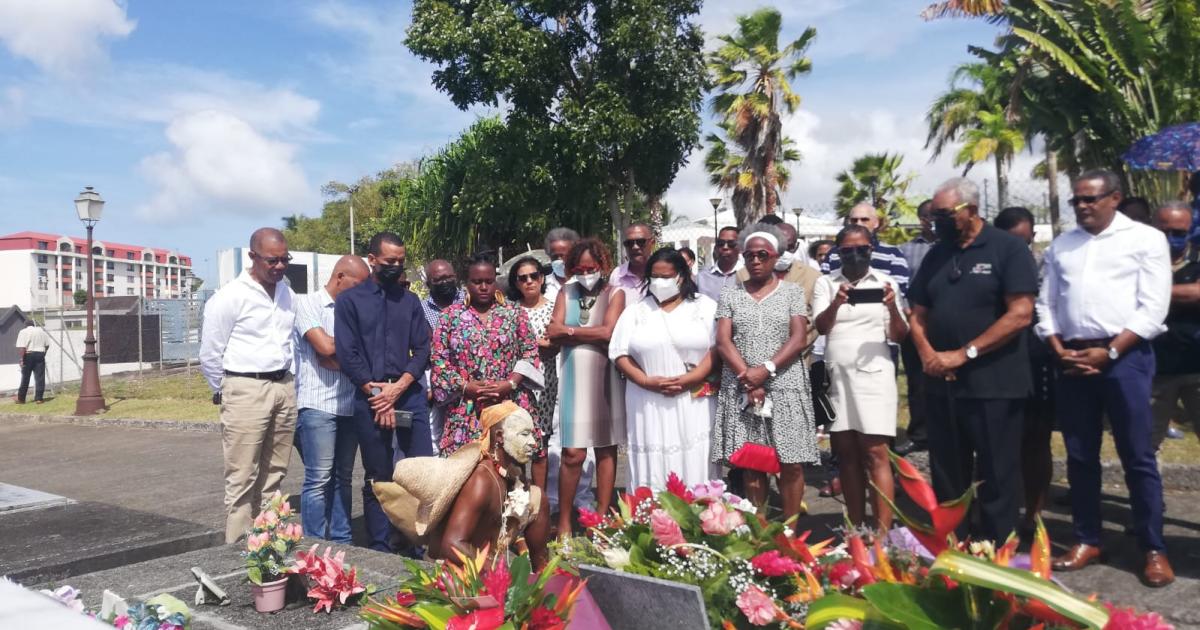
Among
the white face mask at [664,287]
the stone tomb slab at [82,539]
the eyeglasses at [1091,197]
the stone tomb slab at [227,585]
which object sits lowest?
the stone tomb slab at [227,585]

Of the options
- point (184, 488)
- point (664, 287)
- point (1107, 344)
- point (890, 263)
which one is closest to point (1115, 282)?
point (1107, 344)

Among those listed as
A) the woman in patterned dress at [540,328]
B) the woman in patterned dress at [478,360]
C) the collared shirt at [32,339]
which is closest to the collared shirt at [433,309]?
the woman in patterned dress at [540,328]

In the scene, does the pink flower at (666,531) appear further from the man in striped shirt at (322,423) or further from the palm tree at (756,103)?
the palm tree at (756,103)

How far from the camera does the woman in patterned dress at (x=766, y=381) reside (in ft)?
15.6

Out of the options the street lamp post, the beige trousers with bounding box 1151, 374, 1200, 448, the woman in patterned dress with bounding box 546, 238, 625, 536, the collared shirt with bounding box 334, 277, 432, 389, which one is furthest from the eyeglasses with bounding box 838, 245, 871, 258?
the street lamp post

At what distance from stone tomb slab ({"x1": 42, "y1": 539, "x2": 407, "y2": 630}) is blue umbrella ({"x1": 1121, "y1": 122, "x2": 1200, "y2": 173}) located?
713 centimetres

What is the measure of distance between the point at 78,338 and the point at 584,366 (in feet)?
72.8

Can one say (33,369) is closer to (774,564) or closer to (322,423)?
(322,423)

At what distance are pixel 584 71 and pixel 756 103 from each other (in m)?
5.57

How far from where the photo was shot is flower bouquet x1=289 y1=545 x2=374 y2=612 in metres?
2.66

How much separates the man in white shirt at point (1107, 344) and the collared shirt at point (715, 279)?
2.06 metres

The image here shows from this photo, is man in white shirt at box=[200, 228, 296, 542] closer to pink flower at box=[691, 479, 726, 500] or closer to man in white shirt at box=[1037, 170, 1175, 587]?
pink flower at box=[691, 479, 726, 500]

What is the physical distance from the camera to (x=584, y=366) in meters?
5.32

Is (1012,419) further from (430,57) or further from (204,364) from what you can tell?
(430,57)
